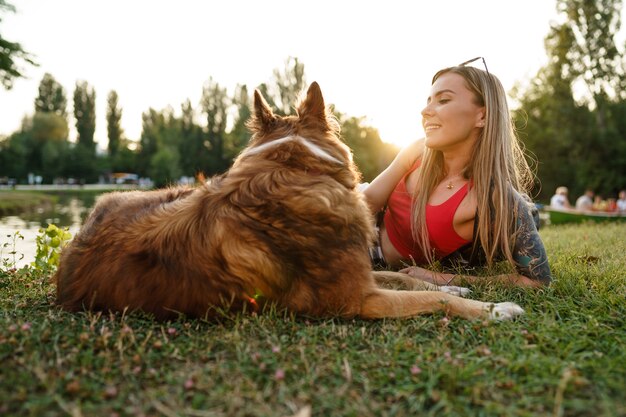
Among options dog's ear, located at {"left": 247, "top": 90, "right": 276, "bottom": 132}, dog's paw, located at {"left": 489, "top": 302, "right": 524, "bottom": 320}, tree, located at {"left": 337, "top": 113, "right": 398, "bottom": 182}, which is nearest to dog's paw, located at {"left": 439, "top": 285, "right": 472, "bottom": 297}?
dog's paw, located at {"left": 489, "top": 302, "right": 524, "bottom": 320}

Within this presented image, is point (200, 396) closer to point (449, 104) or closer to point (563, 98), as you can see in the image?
point (449, 104)

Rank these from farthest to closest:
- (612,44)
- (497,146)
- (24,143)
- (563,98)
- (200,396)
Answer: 1. (24,143)
2. (563,98)
3. (612,44)
4. (497,146)
5. (200,396)

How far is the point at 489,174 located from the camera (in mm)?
4191

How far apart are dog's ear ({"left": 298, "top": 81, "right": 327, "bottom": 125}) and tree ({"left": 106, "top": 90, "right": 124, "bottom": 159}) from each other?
269ft

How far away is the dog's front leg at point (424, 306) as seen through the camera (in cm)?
304

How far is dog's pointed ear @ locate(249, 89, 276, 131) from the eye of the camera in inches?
137

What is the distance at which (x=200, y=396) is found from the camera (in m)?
1.97

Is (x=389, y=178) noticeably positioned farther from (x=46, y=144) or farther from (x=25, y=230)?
(x=46, y=144)

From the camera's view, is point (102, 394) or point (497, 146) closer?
point (102, 394)

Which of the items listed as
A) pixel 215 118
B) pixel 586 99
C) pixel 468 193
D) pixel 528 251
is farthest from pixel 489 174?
pixel 215 118

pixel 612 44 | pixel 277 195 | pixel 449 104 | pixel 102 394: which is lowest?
pixel 102 394

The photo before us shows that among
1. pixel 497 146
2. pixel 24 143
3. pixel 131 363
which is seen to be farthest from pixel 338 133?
pixel 24 143

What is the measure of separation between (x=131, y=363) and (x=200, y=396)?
546mm

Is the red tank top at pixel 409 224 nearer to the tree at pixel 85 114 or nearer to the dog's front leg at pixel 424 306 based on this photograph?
the dog's front leg at pixel 424 306
